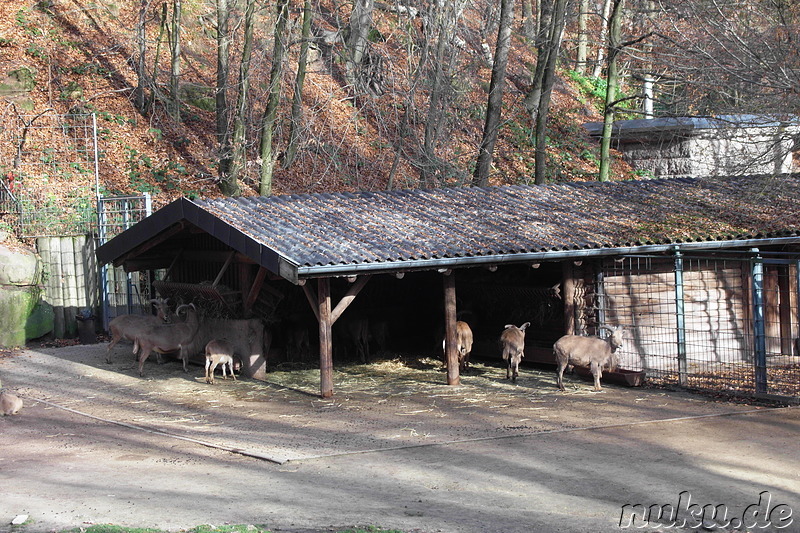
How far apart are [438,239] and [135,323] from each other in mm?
5573

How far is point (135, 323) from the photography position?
15.9 metres

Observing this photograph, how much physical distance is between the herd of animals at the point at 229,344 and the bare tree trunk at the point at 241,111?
707 cm

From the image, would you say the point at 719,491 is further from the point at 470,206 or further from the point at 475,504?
the point at 470,206

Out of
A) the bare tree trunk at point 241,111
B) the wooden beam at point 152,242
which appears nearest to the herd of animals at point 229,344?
the wooden beam at point 152,242

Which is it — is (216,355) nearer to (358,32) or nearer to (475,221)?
(475,221)

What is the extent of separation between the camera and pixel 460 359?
15883 mm

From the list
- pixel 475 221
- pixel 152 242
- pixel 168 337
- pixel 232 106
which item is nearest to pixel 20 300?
pixel 152 242

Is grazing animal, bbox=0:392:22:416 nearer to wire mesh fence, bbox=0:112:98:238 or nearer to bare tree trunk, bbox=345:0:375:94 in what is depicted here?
wire mesh fence, bbox=0:112:98:238

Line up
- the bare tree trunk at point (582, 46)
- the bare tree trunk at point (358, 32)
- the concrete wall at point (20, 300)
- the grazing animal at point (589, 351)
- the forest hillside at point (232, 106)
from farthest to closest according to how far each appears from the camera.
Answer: the bare tree trunk at point (582, 46), the bare tree trunk at point (358, 32), the forest hillside at point (232, 106), the concrete wall at point (20, 300), the grazing animal at point (589, 351)

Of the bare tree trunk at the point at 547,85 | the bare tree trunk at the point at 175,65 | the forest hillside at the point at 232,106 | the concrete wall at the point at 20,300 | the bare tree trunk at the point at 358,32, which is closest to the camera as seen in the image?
the concrete wall at the point at 20,300

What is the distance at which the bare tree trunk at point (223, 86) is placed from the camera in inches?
893

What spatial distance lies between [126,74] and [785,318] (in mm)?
20509

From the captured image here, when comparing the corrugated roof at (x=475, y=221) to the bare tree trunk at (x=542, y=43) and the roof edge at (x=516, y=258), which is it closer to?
the roof edge at (x=516, y=258)

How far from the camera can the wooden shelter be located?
13500 millimetres
